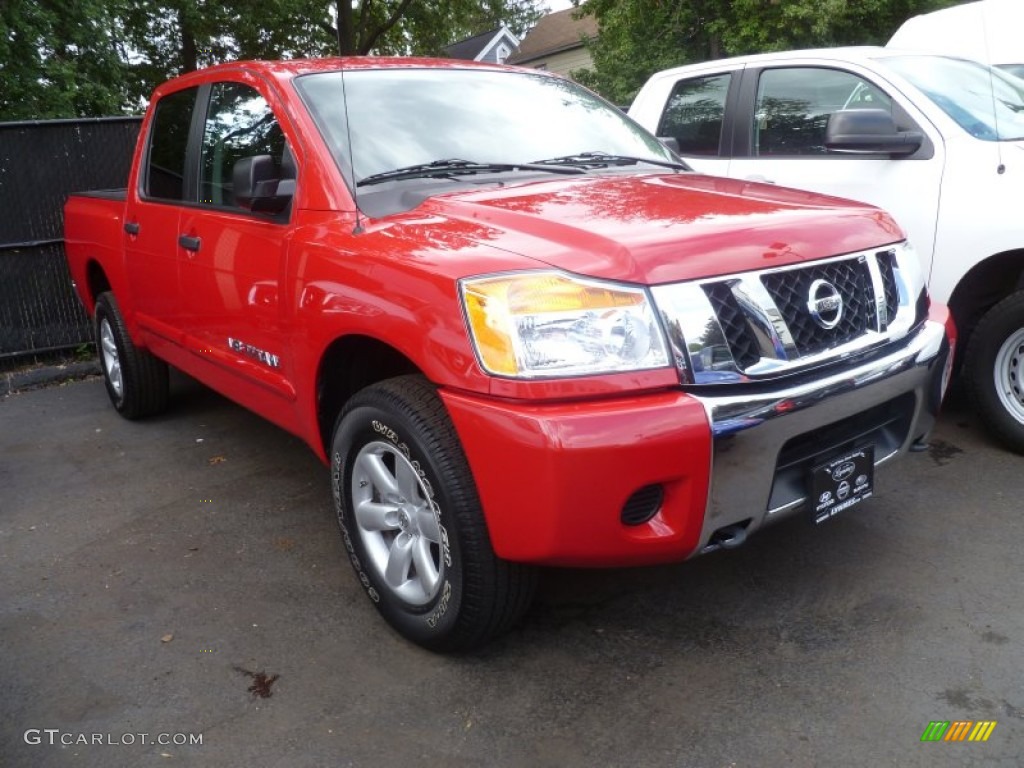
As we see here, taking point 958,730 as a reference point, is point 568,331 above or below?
above

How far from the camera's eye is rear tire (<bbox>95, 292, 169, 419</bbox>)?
514 centimetres

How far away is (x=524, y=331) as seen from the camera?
2297mm

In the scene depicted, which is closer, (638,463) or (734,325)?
(638,463)

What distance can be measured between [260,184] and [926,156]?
3019 mm

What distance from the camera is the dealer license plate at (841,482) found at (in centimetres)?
256

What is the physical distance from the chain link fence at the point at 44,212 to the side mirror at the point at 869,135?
5.32 meters

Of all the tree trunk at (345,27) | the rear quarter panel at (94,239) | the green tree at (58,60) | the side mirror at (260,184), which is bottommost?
the rear quarter panel at (94,239)

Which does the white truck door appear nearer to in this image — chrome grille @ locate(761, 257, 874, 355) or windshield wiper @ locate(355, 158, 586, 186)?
chrome grille @ locate(761, 257, 874, 355)

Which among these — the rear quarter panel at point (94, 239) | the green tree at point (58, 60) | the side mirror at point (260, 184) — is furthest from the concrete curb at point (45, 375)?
the side mirror at point (260, 184)

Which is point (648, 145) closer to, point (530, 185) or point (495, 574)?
point (530, 185)

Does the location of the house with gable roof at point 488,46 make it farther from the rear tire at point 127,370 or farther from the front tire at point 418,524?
the front tire at point 418,524

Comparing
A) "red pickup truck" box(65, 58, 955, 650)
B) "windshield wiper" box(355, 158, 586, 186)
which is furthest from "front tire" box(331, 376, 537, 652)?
"windshield wiper" box(355, 158, 586, 186)

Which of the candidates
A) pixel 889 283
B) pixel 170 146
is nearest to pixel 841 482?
pixel 889 283

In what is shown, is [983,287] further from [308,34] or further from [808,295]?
[308,34]
